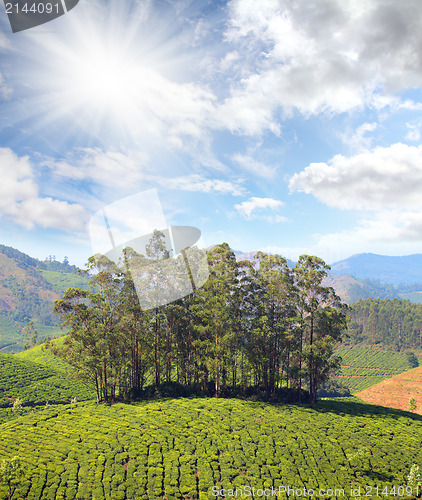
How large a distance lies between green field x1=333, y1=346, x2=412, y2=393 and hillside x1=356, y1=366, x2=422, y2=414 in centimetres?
1395

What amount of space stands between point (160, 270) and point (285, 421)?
18.4 meters

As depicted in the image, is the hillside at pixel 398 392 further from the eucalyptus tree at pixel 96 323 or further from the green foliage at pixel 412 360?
the eucalyptus tree at pixel 96 323

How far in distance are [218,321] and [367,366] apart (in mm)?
110424

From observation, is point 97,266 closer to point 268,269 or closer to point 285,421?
point 268,269

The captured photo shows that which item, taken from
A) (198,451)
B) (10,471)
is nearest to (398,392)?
(198,451)

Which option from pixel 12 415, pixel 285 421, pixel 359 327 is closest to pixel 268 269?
pixel 285 421

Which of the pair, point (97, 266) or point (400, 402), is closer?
point (97, 266)

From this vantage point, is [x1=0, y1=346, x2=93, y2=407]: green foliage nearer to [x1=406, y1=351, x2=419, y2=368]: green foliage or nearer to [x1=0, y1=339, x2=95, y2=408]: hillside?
[x1=0, y1=339, x2=95, y2=408]: hillside

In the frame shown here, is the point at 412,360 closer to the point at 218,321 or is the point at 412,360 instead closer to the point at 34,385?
the point at 218,321

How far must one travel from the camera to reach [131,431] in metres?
21.0

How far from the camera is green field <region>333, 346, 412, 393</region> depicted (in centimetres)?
9906

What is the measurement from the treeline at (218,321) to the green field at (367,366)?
3103 inches

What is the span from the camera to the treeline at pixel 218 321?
29047mm

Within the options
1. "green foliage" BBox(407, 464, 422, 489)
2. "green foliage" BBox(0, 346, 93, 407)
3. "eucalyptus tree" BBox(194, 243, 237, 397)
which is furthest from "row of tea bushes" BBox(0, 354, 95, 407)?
"green foliage" BBox(407, 464, 422, 489)
